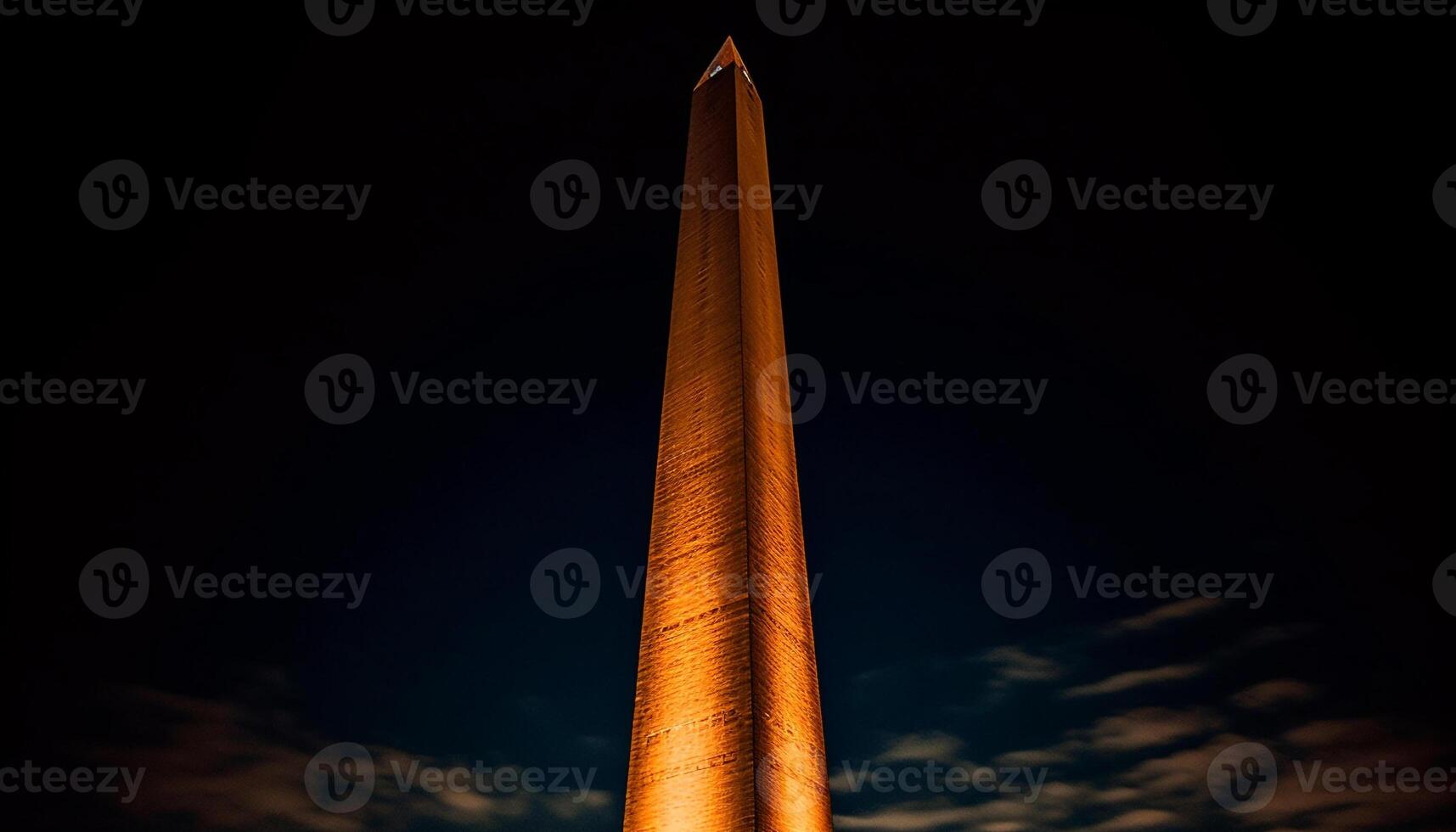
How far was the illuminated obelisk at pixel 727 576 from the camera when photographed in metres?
8.45

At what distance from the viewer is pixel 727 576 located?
29.6ft

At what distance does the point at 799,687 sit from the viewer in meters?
9.53

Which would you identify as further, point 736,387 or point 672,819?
point 736,387

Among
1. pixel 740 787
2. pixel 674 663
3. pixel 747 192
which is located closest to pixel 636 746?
pixel 674 663

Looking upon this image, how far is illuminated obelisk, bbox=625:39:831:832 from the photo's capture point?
845cm

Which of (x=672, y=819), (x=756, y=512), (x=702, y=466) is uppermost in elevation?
(x=702, y=466)

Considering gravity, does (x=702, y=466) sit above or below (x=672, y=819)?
above

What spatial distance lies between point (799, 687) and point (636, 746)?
1.70m

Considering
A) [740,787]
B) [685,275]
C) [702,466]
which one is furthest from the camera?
[685,275]

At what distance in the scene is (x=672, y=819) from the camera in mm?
8531

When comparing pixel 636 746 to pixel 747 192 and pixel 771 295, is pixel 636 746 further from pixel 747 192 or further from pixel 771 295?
pixel 747 192

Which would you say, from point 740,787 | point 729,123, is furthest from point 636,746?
point 729,123

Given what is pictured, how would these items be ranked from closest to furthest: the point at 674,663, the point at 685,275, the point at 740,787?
1. the point at 740,787
2. the point at 674,663
3. the point at 685,275

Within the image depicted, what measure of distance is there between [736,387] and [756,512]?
1.40m
